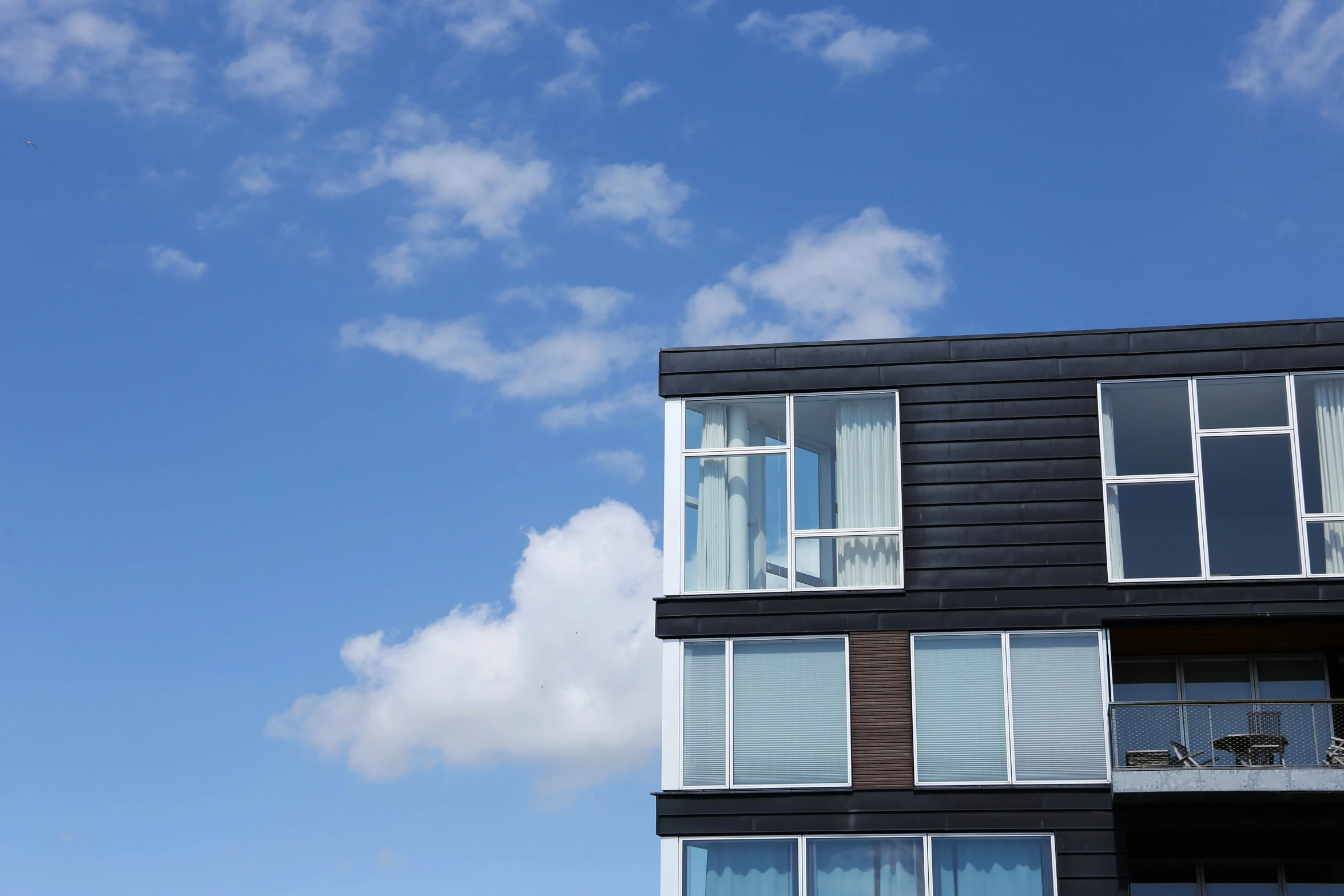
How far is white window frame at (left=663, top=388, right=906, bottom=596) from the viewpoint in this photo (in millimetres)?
22266

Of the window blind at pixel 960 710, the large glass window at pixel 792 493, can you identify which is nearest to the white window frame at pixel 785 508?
the large glass window at pixel 792 493

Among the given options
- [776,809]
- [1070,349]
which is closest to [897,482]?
[1070,349]

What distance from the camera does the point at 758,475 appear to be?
75.2 feet

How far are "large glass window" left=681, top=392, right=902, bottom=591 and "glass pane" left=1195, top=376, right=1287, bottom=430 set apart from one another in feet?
13.6

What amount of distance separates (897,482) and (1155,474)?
11.3 ft

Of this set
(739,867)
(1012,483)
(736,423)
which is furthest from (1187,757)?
(736,423)

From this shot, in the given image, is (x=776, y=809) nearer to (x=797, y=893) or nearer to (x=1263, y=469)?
(x=797, y=893)

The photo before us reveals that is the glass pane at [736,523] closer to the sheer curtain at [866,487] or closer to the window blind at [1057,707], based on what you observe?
the sheer curtain at [866,487]

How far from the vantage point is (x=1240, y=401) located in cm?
2222

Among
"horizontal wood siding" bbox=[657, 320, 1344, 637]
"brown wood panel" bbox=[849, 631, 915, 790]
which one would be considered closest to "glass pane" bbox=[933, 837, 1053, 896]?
"brown wood panel" bbox=[849, 631, 915, 790]

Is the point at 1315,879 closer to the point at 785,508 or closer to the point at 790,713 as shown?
the point at 790,713

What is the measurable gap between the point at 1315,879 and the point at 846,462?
27.8ft

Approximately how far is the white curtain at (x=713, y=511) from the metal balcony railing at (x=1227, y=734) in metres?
5.53

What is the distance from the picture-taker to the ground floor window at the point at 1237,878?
2223 centimetres
